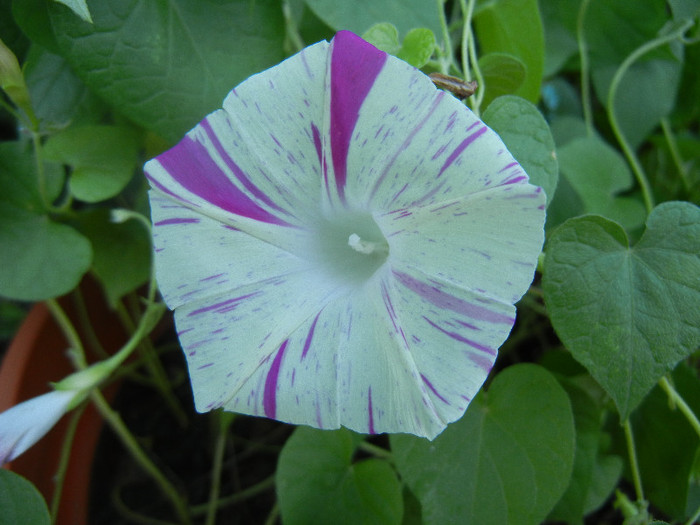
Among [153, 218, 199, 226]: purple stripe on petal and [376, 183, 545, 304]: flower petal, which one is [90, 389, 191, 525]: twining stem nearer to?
[153, 218, 199, 226]: purple stripe on petal

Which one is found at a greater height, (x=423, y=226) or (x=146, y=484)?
(x=423, y=226)

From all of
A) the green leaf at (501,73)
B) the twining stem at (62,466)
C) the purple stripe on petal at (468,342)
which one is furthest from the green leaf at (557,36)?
the twining stem at (62,466)

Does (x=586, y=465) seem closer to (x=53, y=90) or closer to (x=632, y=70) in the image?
(x=632, y=70)

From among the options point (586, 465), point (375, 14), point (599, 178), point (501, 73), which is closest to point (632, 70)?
point (599, 178)

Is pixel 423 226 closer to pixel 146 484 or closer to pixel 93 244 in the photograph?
pixel 93 244

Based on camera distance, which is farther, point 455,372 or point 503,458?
point 503,458

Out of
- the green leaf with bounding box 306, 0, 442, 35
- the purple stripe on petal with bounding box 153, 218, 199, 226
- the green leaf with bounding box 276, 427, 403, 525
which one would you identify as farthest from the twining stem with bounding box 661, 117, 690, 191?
the purple stripe on petal with bounding box 153, 218, 199, 226

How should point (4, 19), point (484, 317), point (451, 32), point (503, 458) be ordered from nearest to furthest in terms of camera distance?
point (484, 317), point (503, 458), point (4, 19), point (451, 32)

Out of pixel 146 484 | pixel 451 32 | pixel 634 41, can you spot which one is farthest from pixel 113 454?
pixel 634 41
